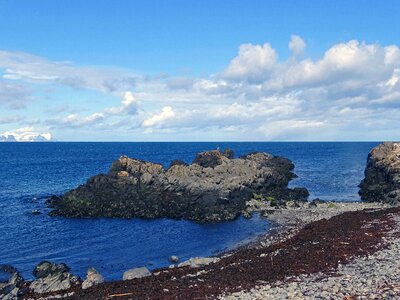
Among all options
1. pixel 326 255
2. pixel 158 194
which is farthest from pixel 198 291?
pixel 158 194

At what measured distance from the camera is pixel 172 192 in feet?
210

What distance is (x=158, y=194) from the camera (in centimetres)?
6412

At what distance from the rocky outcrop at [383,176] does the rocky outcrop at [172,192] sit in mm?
10997

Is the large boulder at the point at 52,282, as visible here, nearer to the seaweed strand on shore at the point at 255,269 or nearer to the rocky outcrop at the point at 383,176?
the seaweed strand on shore at the point at 255,269

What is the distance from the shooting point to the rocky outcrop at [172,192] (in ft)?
189

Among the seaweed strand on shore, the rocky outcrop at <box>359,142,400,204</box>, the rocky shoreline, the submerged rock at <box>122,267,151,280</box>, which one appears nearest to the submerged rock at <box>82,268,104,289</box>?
the rocky shoreline

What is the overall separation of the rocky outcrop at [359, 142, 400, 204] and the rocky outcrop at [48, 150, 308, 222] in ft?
36.1

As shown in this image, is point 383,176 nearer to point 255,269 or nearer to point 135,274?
point 255,269

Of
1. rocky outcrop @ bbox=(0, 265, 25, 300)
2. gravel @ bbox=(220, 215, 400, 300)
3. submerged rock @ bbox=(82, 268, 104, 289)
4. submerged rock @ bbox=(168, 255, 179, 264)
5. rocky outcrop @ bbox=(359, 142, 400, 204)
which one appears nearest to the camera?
gravel @ bbox=(220, 215, 400, 300)

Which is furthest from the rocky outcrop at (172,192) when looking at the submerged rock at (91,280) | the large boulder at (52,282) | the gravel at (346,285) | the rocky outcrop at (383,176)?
the gravel at (346,285)

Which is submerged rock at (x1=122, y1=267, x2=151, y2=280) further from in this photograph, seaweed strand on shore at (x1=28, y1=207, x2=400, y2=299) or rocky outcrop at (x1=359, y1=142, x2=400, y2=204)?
rocky outcrop at (x1=359, y1=142, x2=400, y2=204)

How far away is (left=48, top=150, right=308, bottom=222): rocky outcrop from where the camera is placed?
57719 millimetres

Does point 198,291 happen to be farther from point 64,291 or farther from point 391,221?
point 391,221

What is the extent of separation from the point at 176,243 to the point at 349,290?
25188 mm
